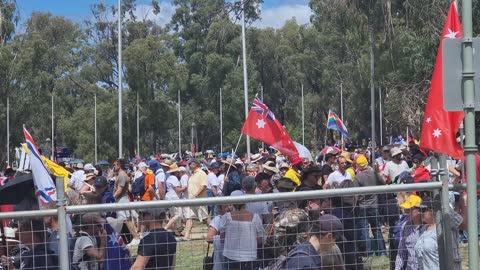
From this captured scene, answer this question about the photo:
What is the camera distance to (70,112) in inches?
2736

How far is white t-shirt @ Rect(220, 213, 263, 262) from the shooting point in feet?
21.0

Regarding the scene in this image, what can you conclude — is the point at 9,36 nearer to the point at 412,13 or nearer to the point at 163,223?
the point at 412,13

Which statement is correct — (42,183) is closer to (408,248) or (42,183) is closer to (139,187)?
(408,248)

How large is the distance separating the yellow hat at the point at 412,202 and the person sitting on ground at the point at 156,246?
6.70 feet

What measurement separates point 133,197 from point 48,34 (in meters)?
61.5

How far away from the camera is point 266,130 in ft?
50.4

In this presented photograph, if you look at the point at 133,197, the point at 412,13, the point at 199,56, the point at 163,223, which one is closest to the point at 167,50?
the point at 199,56

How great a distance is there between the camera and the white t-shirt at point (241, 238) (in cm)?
639

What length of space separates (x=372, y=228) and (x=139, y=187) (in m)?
11.6

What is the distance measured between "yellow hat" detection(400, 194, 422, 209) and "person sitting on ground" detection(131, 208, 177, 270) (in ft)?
6.70

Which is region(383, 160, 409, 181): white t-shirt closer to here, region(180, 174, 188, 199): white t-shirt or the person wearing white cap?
the person wearing white cap

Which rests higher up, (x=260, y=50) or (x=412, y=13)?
(x=260, y=50)

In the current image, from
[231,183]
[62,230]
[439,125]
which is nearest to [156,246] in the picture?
[62,230]

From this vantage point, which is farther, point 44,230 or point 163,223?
point 163,223
